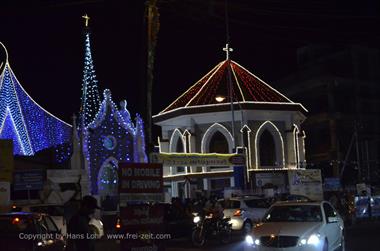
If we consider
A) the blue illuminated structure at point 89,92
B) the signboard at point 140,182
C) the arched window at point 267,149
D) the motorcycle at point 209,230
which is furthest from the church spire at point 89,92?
the signboard at point 140,182

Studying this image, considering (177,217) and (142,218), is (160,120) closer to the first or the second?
(177,217)

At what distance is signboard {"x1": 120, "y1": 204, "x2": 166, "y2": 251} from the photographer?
1420cm

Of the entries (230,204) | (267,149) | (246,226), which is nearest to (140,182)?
(230,204)

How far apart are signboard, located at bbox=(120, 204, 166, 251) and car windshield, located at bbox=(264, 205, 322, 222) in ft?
10.0

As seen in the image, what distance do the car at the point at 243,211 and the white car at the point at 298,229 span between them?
864 centimetres

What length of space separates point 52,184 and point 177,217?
8.32 metres

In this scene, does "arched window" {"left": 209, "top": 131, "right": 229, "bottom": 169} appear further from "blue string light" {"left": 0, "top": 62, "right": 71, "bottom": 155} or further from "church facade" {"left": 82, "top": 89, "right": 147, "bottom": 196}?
"blue string light" {"left": 0, "top": 62, "right": 71, "bottom": 155}

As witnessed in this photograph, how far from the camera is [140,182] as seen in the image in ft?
48.6

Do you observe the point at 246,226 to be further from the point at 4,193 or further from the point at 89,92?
the point at 89,92

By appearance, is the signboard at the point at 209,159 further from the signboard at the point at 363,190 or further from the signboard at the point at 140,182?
the signboard at the point at 140,182

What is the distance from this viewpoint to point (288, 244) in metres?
14.3

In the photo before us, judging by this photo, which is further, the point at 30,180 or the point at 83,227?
the point at 30,180

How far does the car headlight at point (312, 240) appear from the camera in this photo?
560 inches

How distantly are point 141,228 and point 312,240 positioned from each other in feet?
13.4
